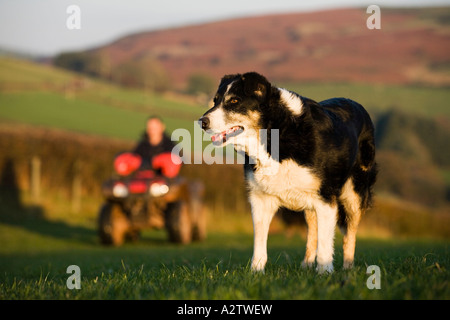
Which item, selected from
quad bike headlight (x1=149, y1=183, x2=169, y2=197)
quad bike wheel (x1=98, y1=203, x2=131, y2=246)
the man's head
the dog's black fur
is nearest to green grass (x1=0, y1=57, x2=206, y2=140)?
quad bike wheel (x1=98, y1=203, x2=131, y2=246)

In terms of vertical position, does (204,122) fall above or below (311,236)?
above

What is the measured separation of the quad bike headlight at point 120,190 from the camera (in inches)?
577

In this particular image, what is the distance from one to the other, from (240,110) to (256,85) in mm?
301

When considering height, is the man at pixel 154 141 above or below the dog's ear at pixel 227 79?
below

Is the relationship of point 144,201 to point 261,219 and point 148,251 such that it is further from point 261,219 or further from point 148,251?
point 261,219

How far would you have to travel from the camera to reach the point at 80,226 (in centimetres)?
2233

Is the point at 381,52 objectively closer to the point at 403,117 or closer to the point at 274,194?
the point at 403,117

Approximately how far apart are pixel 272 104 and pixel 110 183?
31.8 ft

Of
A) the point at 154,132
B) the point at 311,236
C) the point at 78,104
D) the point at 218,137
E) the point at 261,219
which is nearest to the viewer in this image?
the point at 218,137

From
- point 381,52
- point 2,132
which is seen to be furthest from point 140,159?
point 381,52

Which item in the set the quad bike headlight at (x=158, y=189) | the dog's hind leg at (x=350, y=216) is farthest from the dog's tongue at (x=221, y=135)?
the quad bike headlight at (x=158, y=189)

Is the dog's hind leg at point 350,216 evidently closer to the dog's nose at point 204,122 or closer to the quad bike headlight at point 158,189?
the dog's nose at point 204,122

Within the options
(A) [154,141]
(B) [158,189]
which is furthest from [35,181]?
(A) [154,141]

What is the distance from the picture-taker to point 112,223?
1526cm
